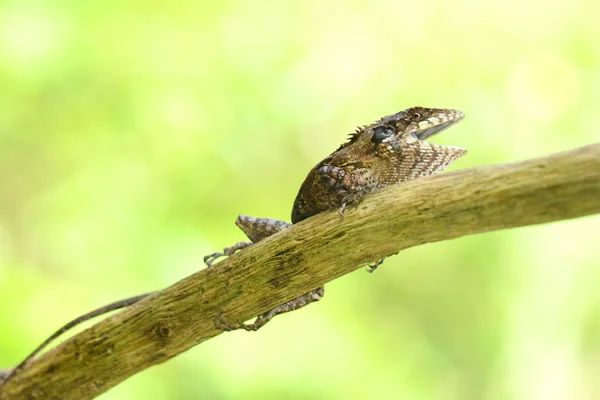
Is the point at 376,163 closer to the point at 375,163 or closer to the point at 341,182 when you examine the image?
the point at 375,163

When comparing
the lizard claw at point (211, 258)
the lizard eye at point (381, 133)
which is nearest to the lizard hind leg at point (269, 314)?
the lizard claw at point (211, 258)

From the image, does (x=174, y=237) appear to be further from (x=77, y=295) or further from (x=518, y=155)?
(x=518, y=155)

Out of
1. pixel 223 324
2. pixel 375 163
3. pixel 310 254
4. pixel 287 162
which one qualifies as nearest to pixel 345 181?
pixel 375 163

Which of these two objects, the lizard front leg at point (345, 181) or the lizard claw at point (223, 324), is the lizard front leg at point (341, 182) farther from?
the lizard claw at point (223, 324)

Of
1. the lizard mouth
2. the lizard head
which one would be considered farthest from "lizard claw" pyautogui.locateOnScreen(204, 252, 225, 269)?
the lizard mouth

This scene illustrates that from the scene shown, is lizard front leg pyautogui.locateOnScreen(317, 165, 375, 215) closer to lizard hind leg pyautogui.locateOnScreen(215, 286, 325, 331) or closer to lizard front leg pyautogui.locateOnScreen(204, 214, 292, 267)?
lizard front leg pyautogui.locateOnScreen(204, 214, 292, 267)

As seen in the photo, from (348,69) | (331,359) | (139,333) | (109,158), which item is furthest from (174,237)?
(139,333)
